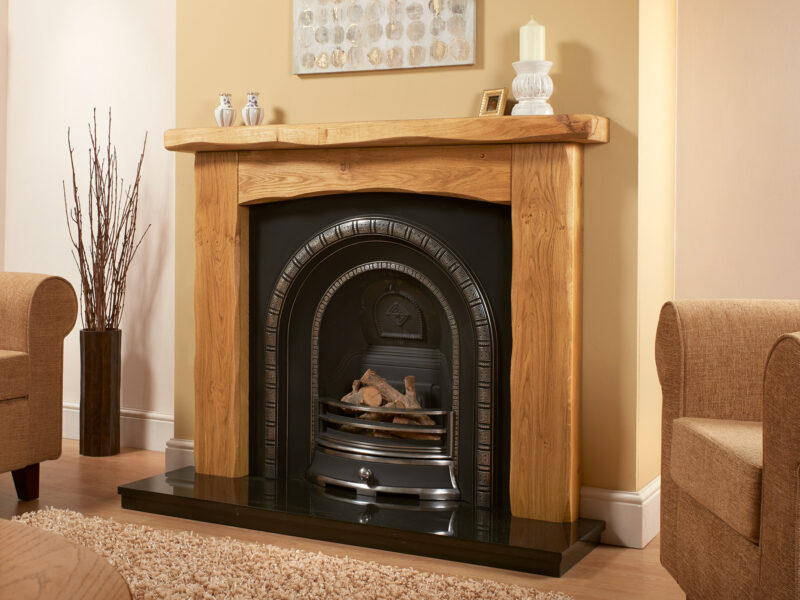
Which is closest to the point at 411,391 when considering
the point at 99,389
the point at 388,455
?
the point at 388,455

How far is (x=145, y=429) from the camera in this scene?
13.8 feet

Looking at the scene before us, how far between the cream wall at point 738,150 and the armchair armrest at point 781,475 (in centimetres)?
150

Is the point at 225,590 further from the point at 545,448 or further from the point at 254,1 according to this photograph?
the point at 254,1

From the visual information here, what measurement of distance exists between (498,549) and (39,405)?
164cm

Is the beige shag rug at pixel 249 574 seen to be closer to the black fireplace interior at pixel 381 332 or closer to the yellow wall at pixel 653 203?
the black fireplace interior at pixel 381 332

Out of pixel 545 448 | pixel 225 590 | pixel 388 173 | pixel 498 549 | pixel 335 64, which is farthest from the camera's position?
pixel 335 64

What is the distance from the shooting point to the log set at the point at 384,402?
3.16m

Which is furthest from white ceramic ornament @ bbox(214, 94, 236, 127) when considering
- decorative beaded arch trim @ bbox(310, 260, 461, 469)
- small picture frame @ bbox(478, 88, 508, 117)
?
small picture frame @ bbox(478, 88, 508, 117)

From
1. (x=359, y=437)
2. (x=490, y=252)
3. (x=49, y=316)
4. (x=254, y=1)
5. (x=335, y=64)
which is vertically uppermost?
(x=254, y=1)

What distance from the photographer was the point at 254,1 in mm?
3373

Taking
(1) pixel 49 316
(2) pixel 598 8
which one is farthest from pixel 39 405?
(2) pixel 598 8

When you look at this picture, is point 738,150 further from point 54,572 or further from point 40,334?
point 54,572

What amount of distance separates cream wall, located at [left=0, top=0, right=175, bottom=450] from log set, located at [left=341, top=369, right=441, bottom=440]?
123 cm

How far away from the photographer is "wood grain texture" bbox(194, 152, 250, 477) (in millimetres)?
3287
